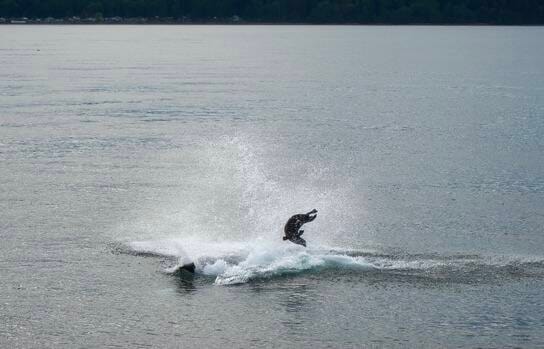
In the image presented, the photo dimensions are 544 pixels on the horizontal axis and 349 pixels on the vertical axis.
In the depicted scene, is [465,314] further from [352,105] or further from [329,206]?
[352,105]

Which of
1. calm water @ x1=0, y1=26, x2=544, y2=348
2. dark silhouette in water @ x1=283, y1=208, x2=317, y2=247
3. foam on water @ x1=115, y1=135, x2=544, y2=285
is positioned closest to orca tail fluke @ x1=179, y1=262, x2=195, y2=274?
foam on water @ x1=115, y1=135, x2=544, y2=285

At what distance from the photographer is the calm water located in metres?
35.2

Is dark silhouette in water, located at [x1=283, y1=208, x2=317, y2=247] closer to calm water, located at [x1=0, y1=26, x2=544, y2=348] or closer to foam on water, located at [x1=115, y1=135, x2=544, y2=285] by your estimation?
foam on water, located at [x1=115, y1=135, x2=544, y2=285]

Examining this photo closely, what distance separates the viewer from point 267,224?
49.3 meters

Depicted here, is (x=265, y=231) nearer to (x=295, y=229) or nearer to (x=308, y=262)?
(x=295, y=229)

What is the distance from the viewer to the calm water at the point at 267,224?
1384 inches

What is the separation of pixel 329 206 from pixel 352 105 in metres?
51.4

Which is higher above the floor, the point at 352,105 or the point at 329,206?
the point at 352,105

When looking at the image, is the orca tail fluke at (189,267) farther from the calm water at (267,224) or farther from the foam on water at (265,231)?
the calm water at (267,224)

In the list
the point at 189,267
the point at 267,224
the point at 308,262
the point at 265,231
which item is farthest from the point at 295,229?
the point at 267,224

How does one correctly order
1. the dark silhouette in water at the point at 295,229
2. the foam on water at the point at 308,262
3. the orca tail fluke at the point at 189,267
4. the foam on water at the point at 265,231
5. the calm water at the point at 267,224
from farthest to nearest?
1. the dark silhouette in water at the point at 295,229
2. the foam on water at the point at 265,231
3. the foam on water at the point at 308,262
4. the orca tail fluke at the point at 189,267
5. the calm water at the point at 267,224

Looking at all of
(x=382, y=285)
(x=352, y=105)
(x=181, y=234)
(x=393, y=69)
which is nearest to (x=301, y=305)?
(x=382, y=285)

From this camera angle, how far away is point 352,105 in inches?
4166

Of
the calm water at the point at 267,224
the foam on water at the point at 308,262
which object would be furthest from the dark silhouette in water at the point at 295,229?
the calm water at the point at 267,224
